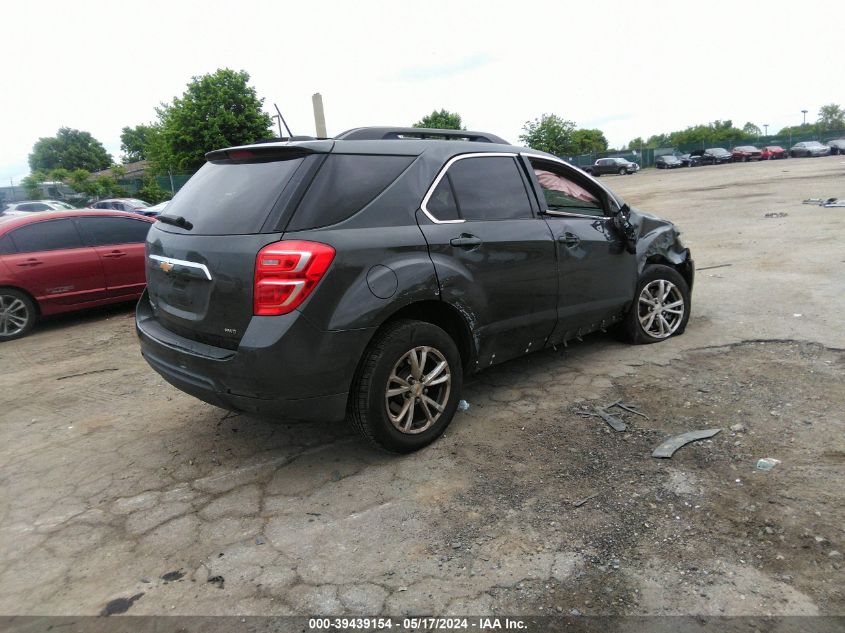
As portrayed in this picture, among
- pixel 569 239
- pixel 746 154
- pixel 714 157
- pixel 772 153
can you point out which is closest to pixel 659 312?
pixel 569 239

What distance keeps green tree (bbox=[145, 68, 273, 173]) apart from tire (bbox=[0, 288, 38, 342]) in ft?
90.1

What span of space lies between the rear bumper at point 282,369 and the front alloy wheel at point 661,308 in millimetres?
2913

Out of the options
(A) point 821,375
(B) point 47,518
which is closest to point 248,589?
(B) point 47,518

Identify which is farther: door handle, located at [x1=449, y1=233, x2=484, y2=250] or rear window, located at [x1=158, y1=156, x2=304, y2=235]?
door handle, located at [x1=449, y1=233, x2=484, y2=250]

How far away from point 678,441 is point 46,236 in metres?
7.43

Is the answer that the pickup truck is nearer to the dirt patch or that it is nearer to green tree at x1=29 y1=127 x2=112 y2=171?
the dirt patch

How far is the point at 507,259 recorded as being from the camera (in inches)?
155

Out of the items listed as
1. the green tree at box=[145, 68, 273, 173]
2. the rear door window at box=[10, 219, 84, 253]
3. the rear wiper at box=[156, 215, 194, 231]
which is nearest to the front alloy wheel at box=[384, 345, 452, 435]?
the rear wiper at box=[156, 215, 194, 231]

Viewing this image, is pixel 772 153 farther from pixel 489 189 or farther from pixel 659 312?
pixel 489 189

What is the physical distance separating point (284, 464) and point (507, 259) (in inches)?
73.3

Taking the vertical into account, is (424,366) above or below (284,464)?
above

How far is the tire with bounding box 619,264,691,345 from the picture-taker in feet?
16.8

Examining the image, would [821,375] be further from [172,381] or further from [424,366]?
[172,381]

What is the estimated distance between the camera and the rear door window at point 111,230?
780cm
